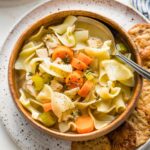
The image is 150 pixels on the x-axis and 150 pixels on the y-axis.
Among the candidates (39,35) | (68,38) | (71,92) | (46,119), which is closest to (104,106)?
(71,92)

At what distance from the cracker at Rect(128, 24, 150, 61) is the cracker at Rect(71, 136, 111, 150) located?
0.50 meters

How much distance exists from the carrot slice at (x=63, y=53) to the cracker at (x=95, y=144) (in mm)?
419

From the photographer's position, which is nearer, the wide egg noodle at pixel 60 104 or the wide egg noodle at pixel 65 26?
the wide egg noodle at pixel 60 104

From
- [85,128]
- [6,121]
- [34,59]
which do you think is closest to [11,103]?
[6,121]

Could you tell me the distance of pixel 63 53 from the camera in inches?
91.6

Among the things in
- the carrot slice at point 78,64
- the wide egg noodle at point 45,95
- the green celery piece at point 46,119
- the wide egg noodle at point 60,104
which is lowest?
the green celery piece at point 46,119

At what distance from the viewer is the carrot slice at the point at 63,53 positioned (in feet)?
7.63

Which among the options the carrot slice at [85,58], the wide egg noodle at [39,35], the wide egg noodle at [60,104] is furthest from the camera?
the wide egg noodle at [39,35]

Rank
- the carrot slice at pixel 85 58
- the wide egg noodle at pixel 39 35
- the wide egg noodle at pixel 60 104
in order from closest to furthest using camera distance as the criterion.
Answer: the wide egg noodle at pixel 60 104, the carrot slice at pixel 85 58, the wide egg noodle at pixel 39 35

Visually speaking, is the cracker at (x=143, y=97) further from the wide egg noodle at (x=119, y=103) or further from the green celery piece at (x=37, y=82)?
the green celery piece at (x=37, y=82)

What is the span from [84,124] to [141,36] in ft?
1.91

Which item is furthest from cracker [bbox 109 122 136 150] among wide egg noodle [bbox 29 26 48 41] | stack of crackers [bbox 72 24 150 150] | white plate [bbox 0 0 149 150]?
wide egg noodle [bbox 29 26 48 41]

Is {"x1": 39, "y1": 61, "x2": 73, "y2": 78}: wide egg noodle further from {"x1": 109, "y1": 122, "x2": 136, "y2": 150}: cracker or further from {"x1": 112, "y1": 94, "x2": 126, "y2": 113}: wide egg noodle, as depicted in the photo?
{"x1": 109, "y1": 122, "x2": 136, "y2": 150}: cracker

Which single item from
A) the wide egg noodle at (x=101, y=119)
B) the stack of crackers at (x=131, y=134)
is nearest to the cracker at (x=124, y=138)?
Answer: the stack of crackers at (x=131, y=134)
